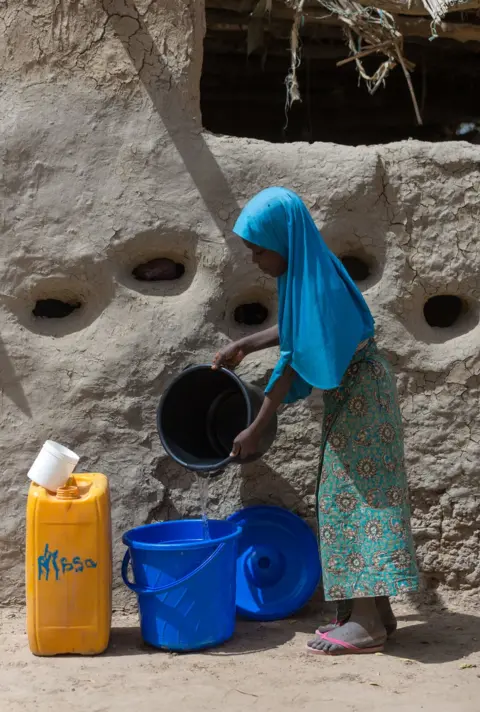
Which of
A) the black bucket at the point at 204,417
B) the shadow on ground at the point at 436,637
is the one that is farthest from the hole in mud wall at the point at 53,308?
the shadow on ground at the point at 436,637

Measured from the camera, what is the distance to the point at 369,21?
387cm

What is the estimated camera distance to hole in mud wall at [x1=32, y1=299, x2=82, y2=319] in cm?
349

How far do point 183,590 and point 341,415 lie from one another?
0.71 meters

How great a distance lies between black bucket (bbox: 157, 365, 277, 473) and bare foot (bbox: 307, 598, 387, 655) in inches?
22.9

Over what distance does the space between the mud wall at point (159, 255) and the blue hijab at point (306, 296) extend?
23.4 inches

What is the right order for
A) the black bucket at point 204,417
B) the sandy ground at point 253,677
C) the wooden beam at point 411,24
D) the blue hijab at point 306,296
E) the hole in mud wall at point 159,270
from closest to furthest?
1. the sandy ground at point 253,677
2. the blue hijab at point 306,296
3. the black bucket at point 204,417
4. the hole in mud wall at point 159,270
5. the wooden beam at point 411,24

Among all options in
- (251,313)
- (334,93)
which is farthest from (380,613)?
(334,93)

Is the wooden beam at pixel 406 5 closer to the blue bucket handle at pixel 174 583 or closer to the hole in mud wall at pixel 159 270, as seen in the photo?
the hole in mud wall at pixel 159 270

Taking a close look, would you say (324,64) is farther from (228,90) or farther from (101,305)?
(101,305)

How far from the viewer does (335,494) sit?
113 inches

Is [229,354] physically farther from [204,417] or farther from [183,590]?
[183,590]

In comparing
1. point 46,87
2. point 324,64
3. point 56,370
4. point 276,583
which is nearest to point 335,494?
point 276,583

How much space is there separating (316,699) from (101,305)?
1542 mm

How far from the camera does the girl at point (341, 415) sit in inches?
109
